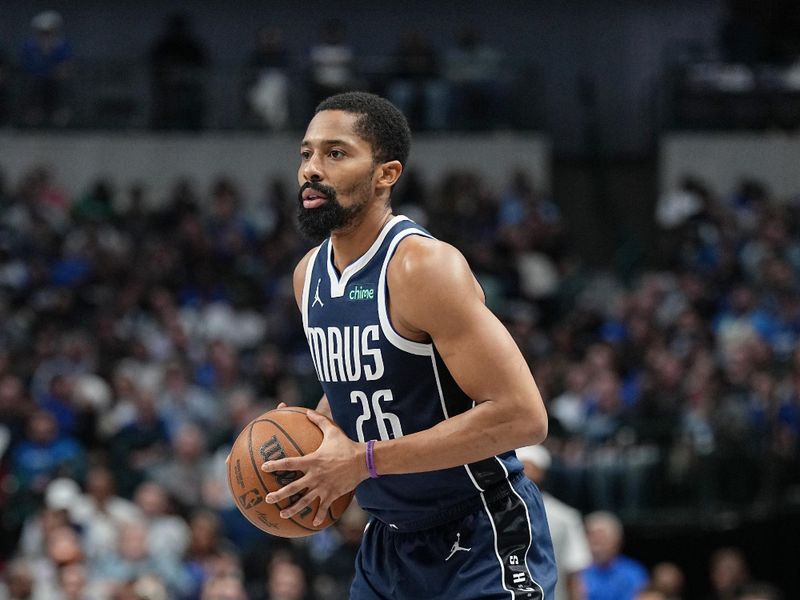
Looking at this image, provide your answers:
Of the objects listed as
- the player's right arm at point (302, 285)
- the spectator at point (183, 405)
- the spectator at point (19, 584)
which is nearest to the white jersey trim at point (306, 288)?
the player's right arm at point (302, 285)

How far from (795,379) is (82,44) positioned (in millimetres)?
12481

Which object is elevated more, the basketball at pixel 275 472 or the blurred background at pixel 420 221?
the basketball at pixel 275 472

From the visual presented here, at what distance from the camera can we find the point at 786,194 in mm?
18516

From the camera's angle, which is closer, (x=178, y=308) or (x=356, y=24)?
(x=178, y=308)

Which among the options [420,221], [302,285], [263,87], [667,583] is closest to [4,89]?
[263,87]

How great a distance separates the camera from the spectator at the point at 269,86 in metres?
17.7

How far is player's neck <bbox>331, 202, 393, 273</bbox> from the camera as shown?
184 inches

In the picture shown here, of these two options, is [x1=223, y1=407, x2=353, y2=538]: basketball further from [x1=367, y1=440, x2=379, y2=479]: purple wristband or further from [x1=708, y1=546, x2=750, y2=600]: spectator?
[x1=708, y1=546, x2=750, y2=600]: spectator

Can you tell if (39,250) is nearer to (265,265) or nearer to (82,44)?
(265,265)

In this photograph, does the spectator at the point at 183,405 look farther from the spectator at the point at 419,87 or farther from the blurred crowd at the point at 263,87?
the spectator at the point at 419,87

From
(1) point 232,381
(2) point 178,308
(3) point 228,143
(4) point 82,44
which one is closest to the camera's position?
(1) point 232,381

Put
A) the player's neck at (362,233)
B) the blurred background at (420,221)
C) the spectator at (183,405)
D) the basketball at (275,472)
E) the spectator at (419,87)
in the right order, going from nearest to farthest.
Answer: the basketball at (275,472)
the player's neck at (362,233)
the blurred background at (420,221)
the spectator at (183,405)
the spectator at (419,87)

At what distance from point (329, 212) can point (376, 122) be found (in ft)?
1.08

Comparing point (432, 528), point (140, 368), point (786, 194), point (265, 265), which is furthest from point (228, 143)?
point (432, 528)
